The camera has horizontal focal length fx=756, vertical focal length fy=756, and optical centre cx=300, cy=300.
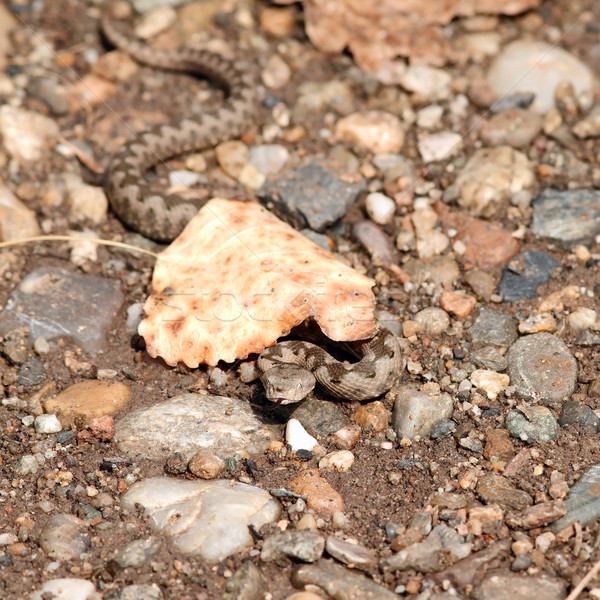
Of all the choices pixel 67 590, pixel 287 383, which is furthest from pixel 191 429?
pixel 67 590

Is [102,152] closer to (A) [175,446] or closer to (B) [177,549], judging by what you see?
(A) [175,446]

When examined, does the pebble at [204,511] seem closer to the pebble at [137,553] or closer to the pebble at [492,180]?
the pebble at [137,553]

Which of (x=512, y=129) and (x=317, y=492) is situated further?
(x=512, y=129)

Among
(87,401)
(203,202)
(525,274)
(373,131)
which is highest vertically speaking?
(373,131)

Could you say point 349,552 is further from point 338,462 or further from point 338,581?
point 338,462

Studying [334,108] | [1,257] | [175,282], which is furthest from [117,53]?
[175,282]

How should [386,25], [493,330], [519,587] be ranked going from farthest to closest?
[386,25], [493,330], [519,587]

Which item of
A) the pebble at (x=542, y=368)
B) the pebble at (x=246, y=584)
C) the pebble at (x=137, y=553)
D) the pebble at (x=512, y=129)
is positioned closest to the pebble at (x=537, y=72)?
the pebble at (x=512, y=129)

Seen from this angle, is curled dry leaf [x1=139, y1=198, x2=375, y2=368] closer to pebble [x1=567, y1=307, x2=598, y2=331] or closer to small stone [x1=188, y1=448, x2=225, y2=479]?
small stone [x1=188, y1=448, x2=225, y2=479]
